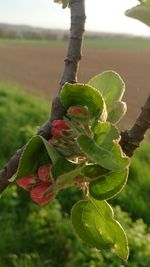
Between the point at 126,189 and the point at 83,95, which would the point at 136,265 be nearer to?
the point at 126,189

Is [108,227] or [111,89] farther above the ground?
[111,89]

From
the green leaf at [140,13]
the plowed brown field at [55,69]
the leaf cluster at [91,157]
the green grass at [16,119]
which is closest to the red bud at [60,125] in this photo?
the leaf cluster at [91,157]

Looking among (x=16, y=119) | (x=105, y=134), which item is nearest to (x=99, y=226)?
(x=105, y=134)

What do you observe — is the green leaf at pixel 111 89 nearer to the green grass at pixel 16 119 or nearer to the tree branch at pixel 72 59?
the tree branch at pixel 72 59

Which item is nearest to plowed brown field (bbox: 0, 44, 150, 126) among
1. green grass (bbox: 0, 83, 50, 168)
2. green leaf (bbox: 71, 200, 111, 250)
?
green grass (bbox: 0, 83, 50, 168)

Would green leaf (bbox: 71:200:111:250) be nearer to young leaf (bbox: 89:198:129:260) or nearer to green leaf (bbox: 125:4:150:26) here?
young leaf (bbox: 89:198:129:260)

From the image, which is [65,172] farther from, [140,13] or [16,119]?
[16,119]

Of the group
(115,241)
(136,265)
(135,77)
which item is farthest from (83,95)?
(135,77)
